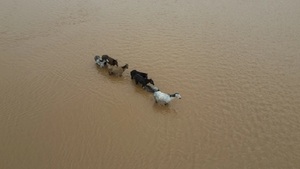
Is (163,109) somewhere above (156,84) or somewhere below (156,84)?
below

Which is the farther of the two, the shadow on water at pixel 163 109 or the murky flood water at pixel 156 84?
the shadow on water at pixel 163 109

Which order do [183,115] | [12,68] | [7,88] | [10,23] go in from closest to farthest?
[183,115]
[7,88]
[12,68]
[10,23]

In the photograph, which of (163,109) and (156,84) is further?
(156,84)

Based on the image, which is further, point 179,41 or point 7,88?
point 179,41

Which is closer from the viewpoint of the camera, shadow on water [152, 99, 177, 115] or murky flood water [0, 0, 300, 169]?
murky flood water [0, 0, 300, 169]

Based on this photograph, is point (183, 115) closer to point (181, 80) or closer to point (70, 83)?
point (181, 80)

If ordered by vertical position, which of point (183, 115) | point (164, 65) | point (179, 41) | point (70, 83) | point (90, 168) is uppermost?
point (179, 41)

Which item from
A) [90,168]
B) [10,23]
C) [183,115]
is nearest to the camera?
[90,168]

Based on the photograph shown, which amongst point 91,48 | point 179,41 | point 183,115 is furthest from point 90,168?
point 179,41
